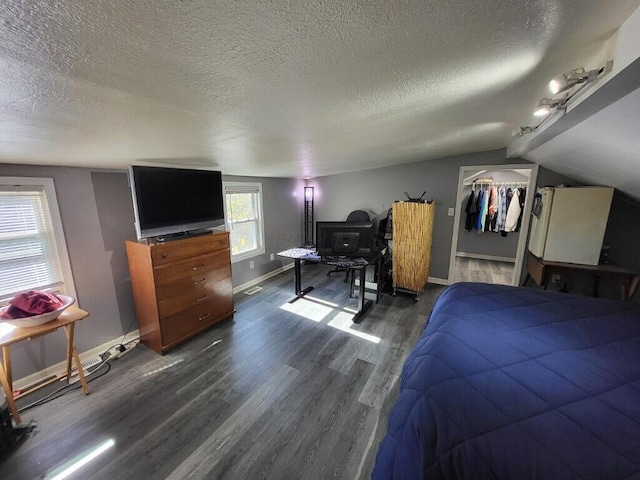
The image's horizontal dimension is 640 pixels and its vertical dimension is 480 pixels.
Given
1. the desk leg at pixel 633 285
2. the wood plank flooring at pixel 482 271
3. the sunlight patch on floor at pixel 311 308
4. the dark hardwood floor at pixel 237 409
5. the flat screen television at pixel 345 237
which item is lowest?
the dark hardwood floor at pixel 237 409

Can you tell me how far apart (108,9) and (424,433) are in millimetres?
1539

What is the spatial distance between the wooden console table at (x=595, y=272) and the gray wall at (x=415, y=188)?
51.2 inches

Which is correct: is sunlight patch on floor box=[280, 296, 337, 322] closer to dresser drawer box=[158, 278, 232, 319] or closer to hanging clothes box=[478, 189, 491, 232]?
dresser drawer box=[158, 278, 232, 319]

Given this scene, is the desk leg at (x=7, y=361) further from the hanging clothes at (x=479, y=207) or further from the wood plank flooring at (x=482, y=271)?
the hanging clothes at (x=479, y=207)

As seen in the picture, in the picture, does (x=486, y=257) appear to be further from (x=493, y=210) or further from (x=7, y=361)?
(x=7, y=361)

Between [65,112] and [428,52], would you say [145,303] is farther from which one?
[428,52]

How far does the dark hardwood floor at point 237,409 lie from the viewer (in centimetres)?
151

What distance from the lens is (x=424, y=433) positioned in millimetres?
921

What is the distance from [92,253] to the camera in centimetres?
240

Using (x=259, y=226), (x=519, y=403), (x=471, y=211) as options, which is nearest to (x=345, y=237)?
(x=259, y=226)

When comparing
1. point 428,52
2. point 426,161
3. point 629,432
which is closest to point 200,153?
point 428,52

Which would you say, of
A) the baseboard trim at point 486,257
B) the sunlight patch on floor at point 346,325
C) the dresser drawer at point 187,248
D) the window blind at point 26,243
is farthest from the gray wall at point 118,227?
the baseboard trim at point 486,257

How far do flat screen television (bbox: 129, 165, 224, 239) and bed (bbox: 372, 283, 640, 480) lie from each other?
8.24ft

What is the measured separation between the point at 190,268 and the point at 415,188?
3707mm
